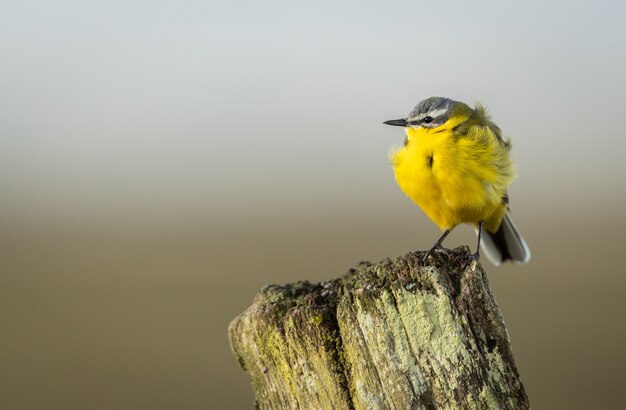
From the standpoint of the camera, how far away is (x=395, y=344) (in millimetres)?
3115

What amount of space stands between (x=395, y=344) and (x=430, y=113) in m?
3.26

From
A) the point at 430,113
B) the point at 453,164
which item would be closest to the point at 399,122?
the point at 430,113

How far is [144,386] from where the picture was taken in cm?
1102

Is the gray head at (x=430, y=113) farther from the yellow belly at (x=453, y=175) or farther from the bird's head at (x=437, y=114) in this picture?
the yellow belly at (x=453, y=175)

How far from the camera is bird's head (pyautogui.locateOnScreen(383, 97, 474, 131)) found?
5.99m

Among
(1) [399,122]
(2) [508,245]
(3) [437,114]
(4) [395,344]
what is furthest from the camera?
(2) [508,245]

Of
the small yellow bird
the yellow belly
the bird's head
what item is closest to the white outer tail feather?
the small yellow bird

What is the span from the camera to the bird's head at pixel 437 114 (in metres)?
5.99

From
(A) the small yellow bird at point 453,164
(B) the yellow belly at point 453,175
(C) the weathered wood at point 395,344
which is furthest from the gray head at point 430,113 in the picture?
(C) the weathered wood at point 395,344

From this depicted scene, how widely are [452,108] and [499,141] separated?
17.9 inches

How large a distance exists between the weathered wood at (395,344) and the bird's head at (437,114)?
260 cm

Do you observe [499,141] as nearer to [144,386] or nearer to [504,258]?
[504,258]

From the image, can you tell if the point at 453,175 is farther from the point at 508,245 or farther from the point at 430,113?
the point at 508,245

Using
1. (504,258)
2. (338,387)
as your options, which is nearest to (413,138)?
(504,258)
